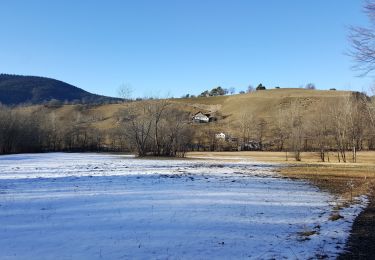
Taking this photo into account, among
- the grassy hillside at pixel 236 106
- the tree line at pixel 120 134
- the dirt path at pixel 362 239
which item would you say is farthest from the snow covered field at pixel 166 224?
the grassy hillside at pixel 236 106

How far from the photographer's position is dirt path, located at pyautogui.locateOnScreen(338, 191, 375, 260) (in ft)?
29.1

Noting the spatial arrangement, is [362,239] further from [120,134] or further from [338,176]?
[120,134]

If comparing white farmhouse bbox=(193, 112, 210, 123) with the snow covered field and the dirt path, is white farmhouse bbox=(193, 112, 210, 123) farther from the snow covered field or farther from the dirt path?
the dirt path

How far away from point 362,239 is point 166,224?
199 inches

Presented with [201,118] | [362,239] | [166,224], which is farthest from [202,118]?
[362,239]

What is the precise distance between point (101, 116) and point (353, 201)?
517ft

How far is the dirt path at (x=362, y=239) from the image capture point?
8867mm

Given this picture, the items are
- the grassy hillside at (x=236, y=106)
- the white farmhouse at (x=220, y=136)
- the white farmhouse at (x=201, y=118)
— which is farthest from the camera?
the white farmhouse at (x=201, y=118)

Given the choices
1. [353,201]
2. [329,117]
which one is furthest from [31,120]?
[353,201]

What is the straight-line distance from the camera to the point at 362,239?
10281 millimetres

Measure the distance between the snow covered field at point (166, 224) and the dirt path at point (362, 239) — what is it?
0.24 metres

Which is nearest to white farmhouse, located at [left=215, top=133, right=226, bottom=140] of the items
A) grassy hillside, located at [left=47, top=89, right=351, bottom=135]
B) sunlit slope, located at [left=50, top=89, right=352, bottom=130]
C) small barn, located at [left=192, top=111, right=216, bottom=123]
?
grassy hillside, located at [left=47, top=89, right=351, bottom=135]

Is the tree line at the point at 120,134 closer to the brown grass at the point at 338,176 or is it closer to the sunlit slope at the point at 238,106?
the brown grass at the point at 338,176

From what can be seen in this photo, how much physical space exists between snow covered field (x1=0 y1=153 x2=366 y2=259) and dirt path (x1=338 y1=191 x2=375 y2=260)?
0.80 feet
